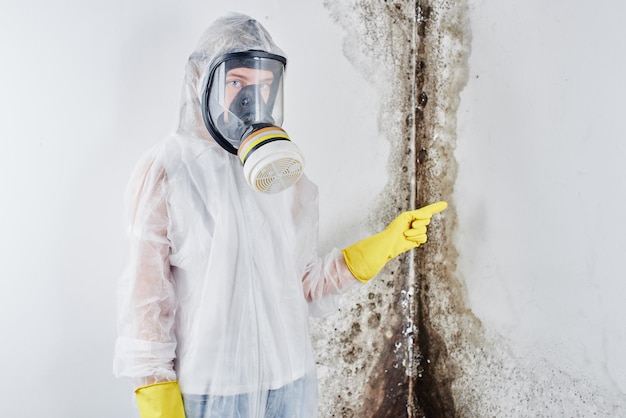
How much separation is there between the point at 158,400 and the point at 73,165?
58cm

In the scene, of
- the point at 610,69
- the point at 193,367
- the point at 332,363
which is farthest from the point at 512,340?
the point at 193,367

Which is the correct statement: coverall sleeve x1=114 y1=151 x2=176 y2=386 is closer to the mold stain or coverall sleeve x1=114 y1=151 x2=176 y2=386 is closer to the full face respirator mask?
the full face respirator mask

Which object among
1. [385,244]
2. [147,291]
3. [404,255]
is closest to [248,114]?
[147,291]

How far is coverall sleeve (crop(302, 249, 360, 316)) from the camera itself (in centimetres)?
150

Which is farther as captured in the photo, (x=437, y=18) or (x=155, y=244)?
(x=437, y=18)

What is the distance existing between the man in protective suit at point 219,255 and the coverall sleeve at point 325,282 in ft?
0.58

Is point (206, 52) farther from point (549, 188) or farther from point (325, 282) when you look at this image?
point (549, 188)

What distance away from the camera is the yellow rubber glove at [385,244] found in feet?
5.07

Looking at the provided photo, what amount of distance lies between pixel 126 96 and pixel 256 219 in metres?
0.46

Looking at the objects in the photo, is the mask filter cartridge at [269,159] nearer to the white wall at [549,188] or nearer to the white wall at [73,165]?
the white wall at [73,165]

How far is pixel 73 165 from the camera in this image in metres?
1.34

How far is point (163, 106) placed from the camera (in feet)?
4.76

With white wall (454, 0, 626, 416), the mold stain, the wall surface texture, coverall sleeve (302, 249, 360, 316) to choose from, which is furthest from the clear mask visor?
white wall (454, 0, 626, 416)

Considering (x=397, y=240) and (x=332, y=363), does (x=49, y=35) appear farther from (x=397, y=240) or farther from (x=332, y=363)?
(x=332, y=363)
